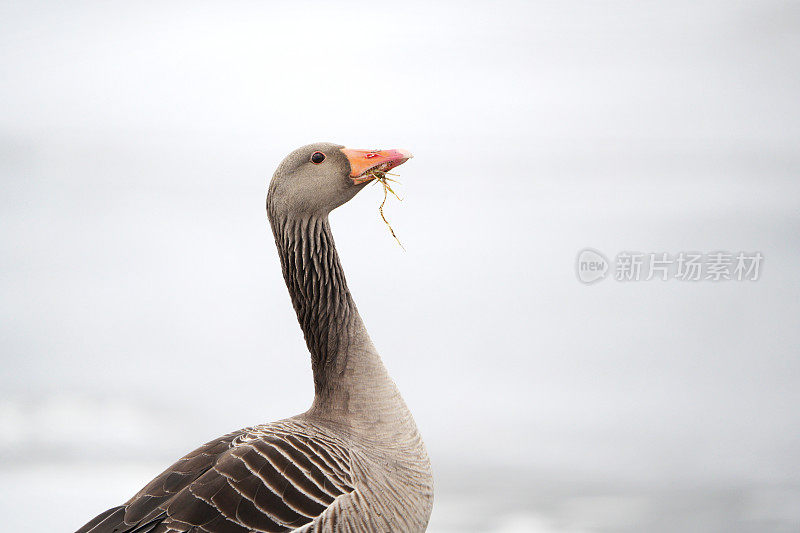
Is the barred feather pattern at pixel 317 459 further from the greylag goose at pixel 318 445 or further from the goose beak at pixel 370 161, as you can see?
the goose beak at pixel 370 161

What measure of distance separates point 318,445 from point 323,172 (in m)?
0.76

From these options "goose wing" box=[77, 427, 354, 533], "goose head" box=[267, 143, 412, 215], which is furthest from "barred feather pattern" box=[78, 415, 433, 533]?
"goose head" box=[267, 143, 412, 215]

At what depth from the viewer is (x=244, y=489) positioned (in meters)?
2.17

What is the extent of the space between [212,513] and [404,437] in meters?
0.60

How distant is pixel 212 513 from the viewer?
212 centimetres

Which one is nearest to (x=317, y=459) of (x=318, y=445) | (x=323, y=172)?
(x=318, y=445)

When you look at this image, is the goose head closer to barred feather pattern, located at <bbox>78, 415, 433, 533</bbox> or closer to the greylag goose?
the greylag goose

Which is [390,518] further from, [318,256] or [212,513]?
[318,256]

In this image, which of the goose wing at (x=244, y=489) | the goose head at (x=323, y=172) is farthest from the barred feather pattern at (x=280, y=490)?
the goose head at (x=323, y=172)

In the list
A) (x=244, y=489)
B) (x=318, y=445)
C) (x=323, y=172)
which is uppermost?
(x=323, y=172)

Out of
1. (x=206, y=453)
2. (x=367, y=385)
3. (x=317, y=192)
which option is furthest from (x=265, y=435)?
(x=317, y=192)

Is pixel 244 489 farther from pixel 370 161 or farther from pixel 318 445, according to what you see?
pixel 370 161

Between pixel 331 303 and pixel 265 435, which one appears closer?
pixel 265 435

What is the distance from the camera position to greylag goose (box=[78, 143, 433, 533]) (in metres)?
2.16
